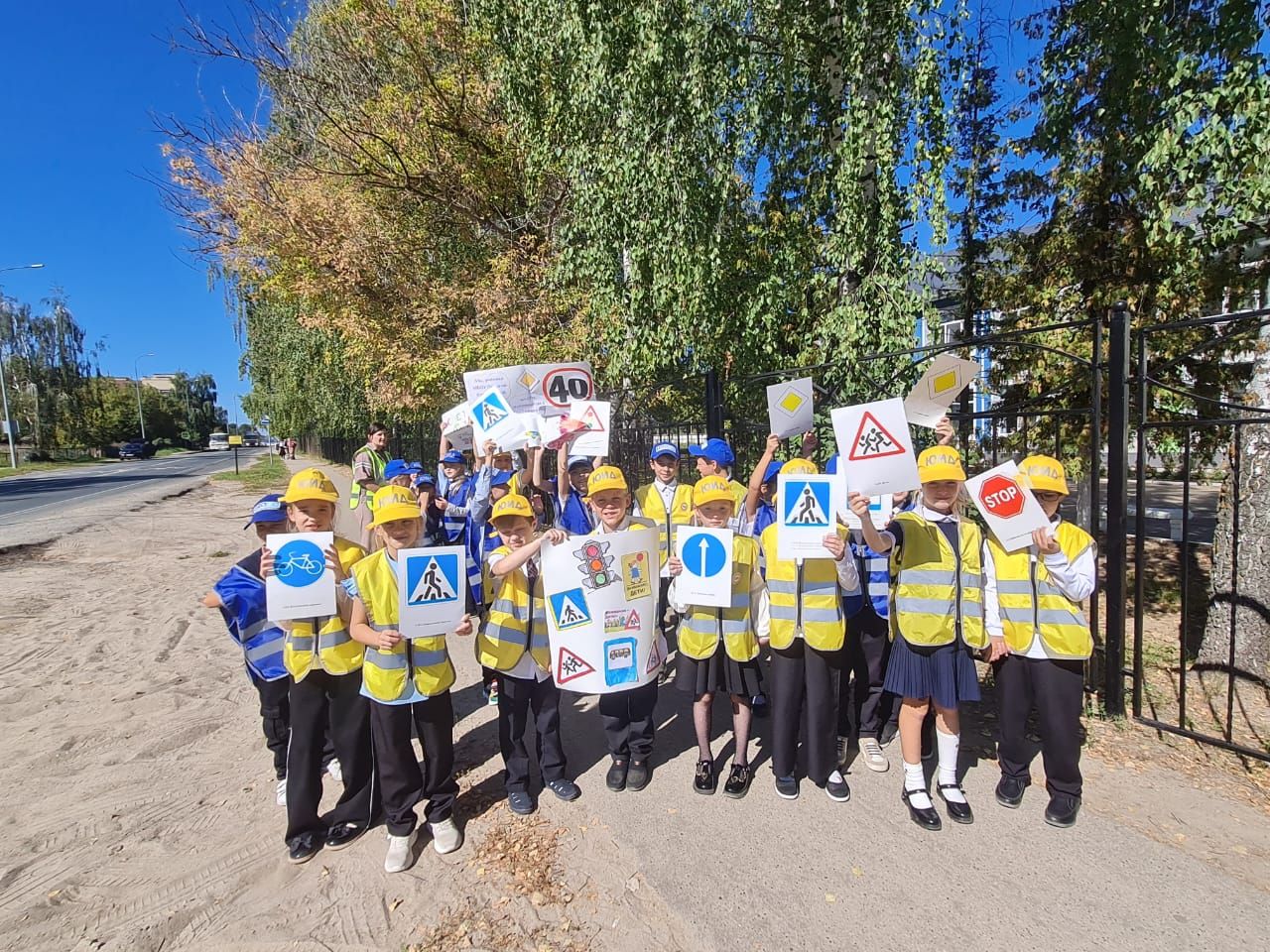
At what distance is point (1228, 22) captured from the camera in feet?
15.5

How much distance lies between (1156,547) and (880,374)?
733cm

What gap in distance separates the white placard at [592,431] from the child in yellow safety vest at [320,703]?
7.44ft

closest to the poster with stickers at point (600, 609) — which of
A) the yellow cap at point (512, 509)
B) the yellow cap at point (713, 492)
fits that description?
the yellow cap at point (512, 509)

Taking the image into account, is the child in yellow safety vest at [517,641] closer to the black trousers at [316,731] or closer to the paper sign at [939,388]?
the black trousers at [316,731]

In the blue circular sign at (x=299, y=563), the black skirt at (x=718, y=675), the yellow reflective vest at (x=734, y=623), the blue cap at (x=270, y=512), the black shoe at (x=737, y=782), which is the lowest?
the black shoe at (x=737, y=782)

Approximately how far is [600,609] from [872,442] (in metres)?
1.64

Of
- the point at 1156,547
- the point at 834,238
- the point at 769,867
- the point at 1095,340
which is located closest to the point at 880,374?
the point at 834,238

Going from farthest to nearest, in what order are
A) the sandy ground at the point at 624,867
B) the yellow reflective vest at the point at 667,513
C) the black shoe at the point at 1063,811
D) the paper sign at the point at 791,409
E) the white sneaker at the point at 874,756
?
the yellow reflective vest at the point at 667,513 → the paper sign at the point at 791,409 → the white sneaker at the point at 874,756 → the black shoe at the point at 1063,811 → the sandy ground at the point at 624,867

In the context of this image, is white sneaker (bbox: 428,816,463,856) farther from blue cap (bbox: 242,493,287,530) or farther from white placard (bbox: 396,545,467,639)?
blue cap (bbox: 242,493,287,530)

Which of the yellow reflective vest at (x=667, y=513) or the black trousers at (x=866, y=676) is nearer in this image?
the black trousers at (x=866, y=676)

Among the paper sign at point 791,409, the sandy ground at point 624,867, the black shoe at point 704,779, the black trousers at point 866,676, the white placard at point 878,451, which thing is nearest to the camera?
the sandy ground at point 624,867

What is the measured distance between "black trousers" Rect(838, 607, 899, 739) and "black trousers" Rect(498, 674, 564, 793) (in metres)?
1.77

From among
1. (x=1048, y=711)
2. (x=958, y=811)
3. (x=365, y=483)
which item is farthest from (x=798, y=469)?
(x=365, y=483)

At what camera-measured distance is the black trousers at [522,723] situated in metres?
3.65
